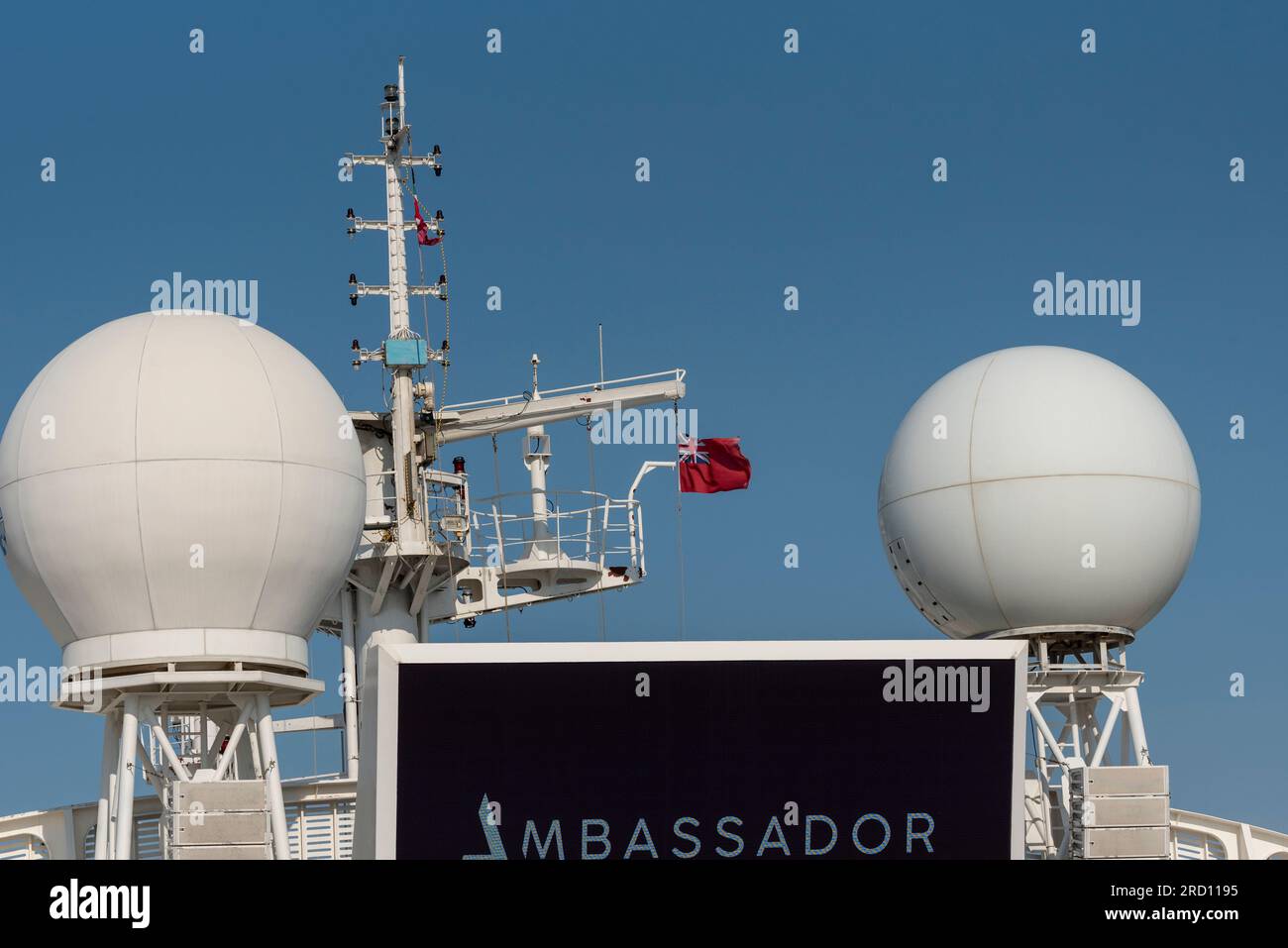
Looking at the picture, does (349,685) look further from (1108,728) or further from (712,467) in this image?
(1108,728)

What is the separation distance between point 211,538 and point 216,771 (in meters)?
3.07

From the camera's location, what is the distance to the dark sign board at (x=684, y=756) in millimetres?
15516

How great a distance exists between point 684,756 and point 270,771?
922 centimetres

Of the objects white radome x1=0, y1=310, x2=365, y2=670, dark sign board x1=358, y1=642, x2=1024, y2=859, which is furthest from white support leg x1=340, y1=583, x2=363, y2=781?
dark sign board x1=358, y1=642, x2=1024, y2=859


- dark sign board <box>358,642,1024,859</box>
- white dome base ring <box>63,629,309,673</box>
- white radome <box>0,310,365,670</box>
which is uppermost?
white radome <box>0,310,365,670</box>

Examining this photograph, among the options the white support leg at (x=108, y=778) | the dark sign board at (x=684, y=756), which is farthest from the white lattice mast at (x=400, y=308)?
the dark sign board at (x=684, y=756)

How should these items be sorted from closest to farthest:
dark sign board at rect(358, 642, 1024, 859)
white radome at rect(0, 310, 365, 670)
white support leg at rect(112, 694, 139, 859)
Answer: dark sign board at rect(358, 642, 1024, 859) < white radome at rect(0, 310, 365, 670) < white support leg at rect(112, 694, 139, 859)

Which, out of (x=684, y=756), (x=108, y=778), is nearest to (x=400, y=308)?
(x=108, y=778)

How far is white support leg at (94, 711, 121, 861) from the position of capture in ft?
76.9

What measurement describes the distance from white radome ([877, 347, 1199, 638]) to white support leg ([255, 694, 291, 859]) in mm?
8693

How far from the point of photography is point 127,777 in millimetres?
22969

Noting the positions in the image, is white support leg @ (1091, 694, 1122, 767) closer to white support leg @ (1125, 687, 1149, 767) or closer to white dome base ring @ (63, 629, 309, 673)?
white support leg @ (1125, 687, 1149, 767)

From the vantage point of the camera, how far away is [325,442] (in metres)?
23.2
